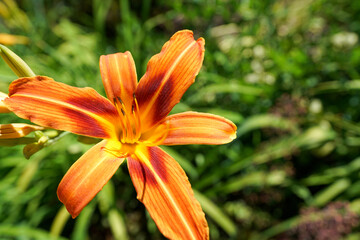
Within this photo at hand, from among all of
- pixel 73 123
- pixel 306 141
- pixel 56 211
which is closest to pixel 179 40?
pixel 73 123

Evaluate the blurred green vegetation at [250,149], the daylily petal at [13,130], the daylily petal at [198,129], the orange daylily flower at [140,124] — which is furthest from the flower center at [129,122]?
the blurred green vegetation at [250,149]

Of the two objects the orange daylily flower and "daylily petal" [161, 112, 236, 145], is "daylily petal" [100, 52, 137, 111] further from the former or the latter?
"daylily petal" [161, 112, 236, 145]

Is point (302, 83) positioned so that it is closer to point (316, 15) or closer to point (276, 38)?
point (276, 38)

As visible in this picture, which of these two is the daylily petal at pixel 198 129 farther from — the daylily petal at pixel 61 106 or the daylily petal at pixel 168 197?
the daylily petal at pixel 61 106

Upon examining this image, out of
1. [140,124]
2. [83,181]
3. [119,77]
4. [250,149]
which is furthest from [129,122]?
[250,149]

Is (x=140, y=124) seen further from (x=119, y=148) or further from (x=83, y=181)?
(x=83, y=181)

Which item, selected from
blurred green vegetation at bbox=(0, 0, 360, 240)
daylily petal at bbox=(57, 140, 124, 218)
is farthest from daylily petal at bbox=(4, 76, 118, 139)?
blurred green vegetation at bbox=(0, 0, 360, 240)
